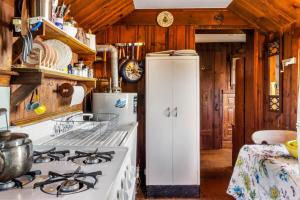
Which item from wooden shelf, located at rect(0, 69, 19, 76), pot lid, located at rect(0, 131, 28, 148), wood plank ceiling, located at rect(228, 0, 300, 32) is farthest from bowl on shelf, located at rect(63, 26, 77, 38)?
wood plank ceiling, located at rect(228, 0, 300, 32)

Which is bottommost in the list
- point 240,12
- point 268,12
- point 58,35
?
point 58,35

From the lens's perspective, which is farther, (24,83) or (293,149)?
(293,149)

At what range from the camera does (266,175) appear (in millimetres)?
1926

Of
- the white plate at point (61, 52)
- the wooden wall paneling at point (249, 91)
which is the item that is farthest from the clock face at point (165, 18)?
the white plate at point (61, 52)

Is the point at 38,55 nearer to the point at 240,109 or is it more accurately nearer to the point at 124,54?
the point at 124,54

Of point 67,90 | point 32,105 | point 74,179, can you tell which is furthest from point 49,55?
point 74,179

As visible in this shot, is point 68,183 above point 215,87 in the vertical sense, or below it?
below

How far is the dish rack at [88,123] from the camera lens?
247cm

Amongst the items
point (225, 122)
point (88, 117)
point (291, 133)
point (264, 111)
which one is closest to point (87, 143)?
point (88, 117)

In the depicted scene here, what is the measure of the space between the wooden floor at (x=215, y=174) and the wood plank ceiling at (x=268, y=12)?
6.88ft

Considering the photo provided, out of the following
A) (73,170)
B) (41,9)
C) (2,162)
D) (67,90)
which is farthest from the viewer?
(67,90)

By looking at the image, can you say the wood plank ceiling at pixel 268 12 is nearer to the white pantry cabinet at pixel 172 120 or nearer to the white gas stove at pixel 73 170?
the white pantry cabinet at pixel 172 120

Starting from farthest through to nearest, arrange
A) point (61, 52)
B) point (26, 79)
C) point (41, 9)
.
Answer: point (61, 52), point (41, 9), point (26, 79)

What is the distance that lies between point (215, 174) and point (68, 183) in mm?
3643
